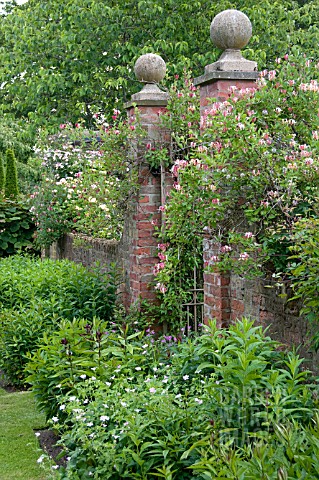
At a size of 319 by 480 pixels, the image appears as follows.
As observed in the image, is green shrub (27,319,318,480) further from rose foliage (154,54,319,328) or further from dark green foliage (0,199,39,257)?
dark green foliage (0,199,39,257)

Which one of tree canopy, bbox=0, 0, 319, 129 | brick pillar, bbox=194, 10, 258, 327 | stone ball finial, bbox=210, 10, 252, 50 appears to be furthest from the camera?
tree canopy, bbox=0, 0, 319, 129

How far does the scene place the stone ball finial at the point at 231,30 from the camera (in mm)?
5121

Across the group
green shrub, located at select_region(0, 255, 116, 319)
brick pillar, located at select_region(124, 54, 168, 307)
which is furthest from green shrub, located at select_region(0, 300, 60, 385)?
brick pillar, located at select_region(124, 54, 168, 307)

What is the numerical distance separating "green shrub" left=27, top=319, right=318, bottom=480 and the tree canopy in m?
9.44

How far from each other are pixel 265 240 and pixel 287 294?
39 centimetres

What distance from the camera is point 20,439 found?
17.3 feet

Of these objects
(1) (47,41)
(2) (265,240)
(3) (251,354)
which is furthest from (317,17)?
(3) (251,354)

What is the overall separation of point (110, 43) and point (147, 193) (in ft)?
27.4

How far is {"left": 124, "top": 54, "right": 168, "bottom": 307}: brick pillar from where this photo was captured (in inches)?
262

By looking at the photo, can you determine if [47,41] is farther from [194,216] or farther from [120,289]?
[194,216]

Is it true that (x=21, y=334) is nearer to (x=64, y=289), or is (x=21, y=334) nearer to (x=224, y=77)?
(x=64, y=289)

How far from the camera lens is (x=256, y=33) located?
13844mm

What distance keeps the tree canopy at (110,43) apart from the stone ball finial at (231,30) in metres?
7.43

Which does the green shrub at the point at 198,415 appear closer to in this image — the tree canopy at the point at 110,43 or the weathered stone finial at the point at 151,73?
the weathered stone finial at the point at 151,73
